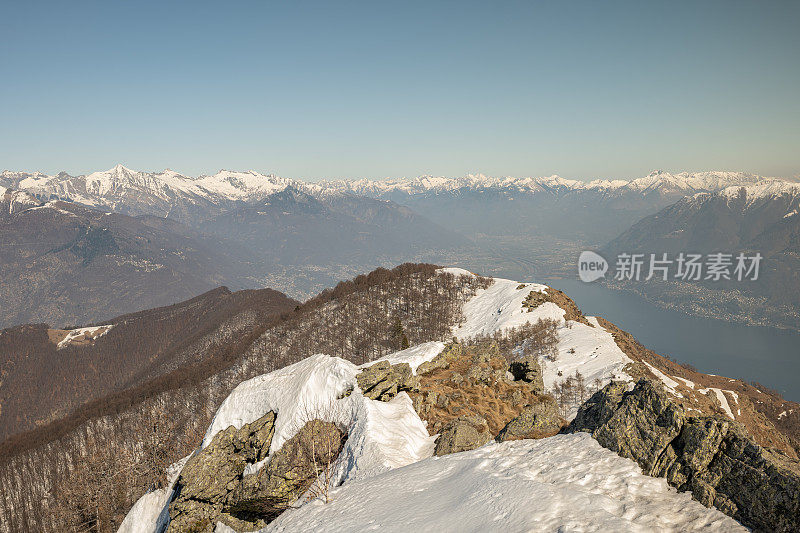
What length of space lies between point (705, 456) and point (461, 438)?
12071 millimetres

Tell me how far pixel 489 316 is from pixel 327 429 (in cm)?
8790

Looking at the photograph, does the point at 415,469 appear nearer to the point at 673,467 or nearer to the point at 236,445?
the point at 673,467

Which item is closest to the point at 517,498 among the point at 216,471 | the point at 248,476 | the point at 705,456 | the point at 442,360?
the point at 705,456

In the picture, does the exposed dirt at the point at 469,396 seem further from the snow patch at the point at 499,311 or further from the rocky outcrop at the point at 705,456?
the snow patch at the point at 499,311

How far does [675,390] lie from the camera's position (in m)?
60.7

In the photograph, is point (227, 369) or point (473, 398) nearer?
point (473, 398)

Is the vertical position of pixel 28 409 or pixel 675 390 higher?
pixel 675 390

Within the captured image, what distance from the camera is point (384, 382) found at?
29.5 meters

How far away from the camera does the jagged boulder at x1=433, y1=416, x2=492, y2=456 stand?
2131cm

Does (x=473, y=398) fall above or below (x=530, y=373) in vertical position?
above

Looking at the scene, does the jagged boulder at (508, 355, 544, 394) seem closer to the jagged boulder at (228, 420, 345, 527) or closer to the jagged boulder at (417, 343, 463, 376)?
the jagged boulder at (417, 343, 463, 376)

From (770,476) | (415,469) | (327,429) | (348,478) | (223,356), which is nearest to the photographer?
(770,476)

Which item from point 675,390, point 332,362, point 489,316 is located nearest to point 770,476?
point 332,362

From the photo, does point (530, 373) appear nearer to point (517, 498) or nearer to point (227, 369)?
point (517, 498)
